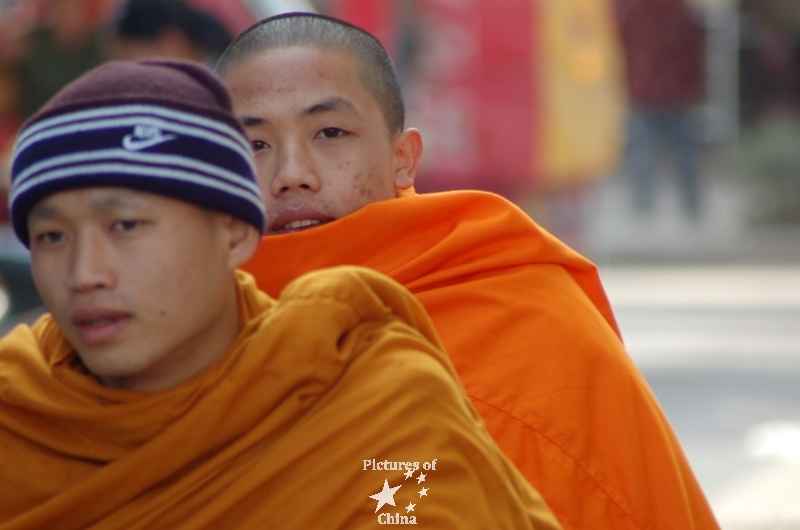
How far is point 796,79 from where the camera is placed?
55.7ft

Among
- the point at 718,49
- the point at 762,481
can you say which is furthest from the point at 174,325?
the point at 718,49

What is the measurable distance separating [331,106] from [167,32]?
4.09 meters

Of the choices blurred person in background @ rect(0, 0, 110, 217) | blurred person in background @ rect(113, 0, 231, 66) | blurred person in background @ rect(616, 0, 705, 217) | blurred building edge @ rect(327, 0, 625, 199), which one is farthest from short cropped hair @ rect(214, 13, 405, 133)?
blurred person in background @ rect(616, 0, 705, 217)

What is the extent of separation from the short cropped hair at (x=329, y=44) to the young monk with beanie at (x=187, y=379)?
95cm

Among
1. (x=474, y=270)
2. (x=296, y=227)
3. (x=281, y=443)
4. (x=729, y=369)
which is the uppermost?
(x=729, y=369)

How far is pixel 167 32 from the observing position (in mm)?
6480

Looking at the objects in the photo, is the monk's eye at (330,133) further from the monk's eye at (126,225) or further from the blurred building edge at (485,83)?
the blurred building edge at (485,83)

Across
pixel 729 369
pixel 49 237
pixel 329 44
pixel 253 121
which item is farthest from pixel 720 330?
pixel 49 237

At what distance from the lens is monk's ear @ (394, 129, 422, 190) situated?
274cm

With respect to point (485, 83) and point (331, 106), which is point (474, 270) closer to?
point (331, 106)

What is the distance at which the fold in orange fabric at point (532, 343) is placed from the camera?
216 centimetres

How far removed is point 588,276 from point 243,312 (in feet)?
2.63

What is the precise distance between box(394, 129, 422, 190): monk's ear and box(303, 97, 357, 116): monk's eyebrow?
18cm

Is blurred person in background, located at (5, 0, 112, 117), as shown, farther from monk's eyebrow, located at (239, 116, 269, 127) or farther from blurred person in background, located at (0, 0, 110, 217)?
monk's eyebrow, located at (239, 116, 269, 127)
